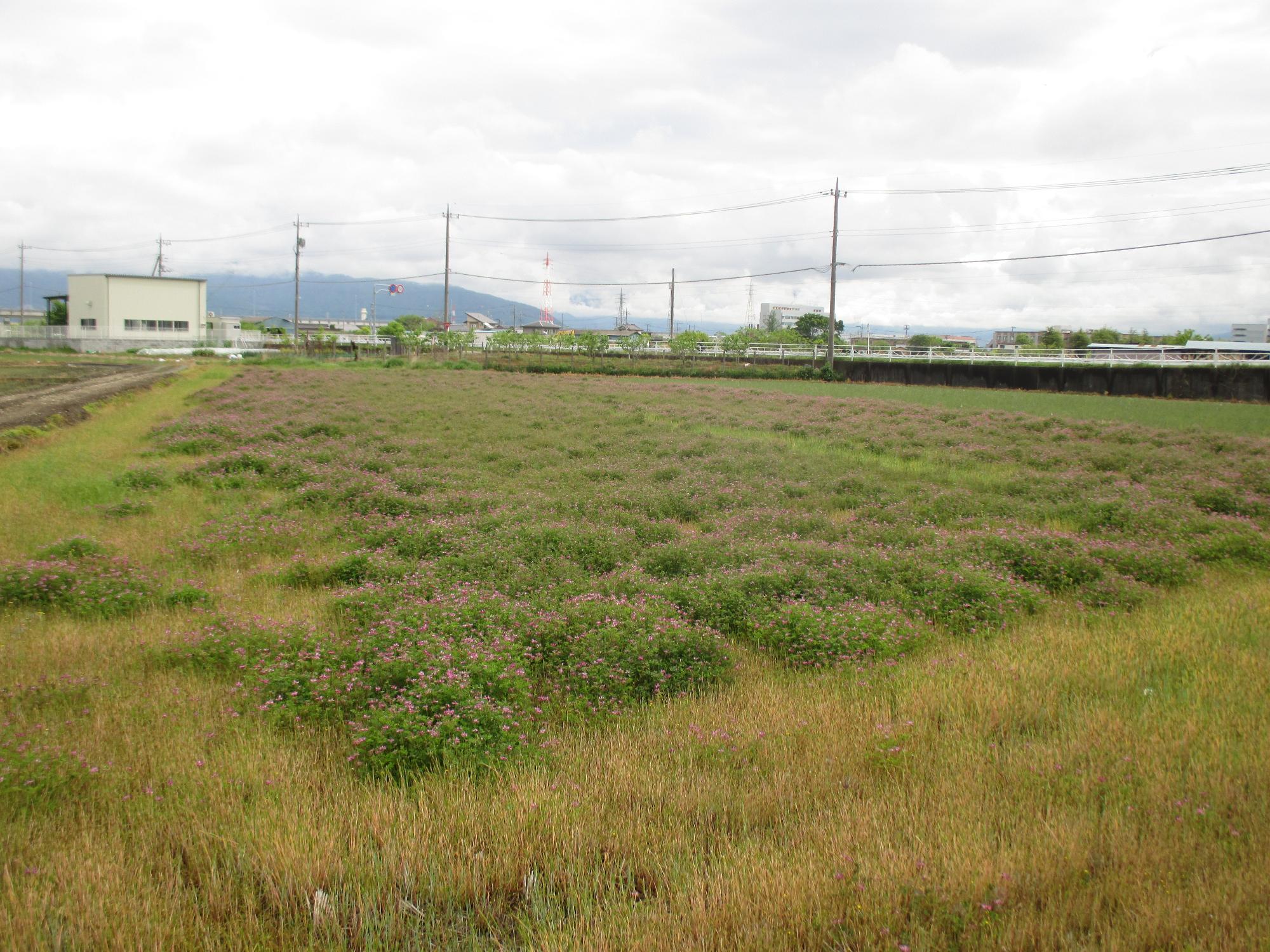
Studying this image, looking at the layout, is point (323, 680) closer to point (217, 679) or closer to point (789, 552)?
point (217, 679)

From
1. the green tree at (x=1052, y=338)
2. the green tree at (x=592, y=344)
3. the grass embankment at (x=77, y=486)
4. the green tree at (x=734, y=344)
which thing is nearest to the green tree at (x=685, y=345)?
the green tree at (x=734, y=344)

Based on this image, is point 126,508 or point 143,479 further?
point 143,479

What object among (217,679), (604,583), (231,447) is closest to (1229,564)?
(604,583)

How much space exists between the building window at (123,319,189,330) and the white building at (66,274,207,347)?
7 centimetres

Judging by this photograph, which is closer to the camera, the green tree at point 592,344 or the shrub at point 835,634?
the shrub at point 835,634

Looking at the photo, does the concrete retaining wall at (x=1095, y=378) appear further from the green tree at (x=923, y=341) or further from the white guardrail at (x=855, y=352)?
the green tree at (x=923, y=341)

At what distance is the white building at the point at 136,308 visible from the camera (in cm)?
8181

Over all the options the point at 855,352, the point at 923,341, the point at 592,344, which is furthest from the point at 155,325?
the point at 923,341

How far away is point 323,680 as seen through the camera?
582 centimetres

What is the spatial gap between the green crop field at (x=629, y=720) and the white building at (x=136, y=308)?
3284 inches

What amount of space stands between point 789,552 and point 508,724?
17.6 ft

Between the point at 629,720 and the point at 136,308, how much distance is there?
3839 inches

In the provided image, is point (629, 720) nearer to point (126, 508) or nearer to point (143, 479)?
point (126, 508)

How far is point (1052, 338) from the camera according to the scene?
129500 millimetres
